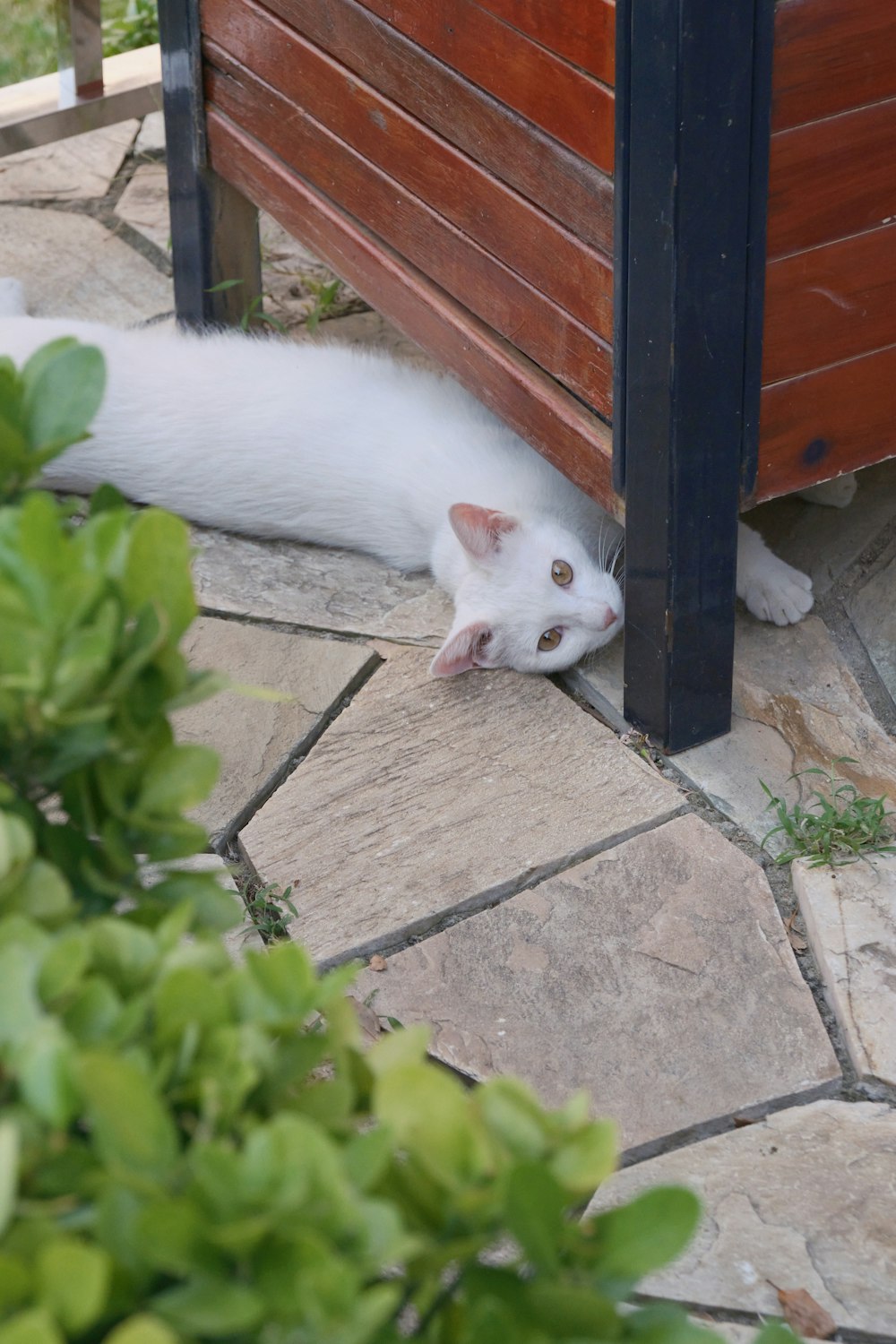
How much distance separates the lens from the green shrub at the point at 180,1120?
0.66 meters

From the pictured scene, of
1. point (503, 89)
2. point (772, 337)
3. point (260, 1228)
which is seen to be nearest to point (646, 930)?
point (772, 337)

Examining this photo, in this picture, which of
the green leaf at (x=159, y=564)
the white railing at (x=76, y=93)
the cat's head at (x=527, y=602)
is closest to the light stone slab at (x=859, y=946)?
the cat's head at (x=527, y=602)

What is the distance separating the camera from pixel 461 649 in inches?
102

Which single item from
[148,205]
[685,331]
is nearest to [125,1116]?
[685,331]

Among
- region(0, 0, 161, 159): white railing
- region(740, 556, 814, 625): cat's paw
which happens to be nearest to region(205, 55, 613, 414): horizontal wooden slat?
region(740, 556, 814, 625): cat's paw

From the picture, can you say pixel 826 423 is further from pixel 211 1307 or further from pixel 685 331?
pixel 211 1307

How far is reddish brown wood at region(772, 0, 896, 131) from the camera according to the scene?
1811 mm

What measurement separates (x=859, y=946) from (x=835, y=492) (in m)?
1.19

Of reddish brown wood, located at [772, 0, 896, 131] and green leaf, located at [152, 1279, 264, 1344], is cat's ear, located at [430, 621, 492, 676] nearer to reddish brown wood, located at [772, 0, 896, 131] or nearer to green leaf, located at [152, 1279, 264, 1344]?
reddish brown wood, located at [772, 0, 896, 131]

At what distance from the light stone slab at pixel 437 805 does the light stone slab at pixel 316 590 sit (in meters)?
0.20

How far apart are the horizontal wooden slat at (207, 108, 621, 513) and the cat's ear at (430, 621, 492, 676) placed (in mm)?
359

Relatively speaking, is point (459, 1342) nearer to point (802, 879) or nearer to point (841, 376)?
point (802, 879)

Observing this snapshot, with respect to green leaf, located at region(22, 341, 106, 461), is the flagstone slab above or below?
below

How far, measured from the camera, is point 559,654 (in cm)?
264
